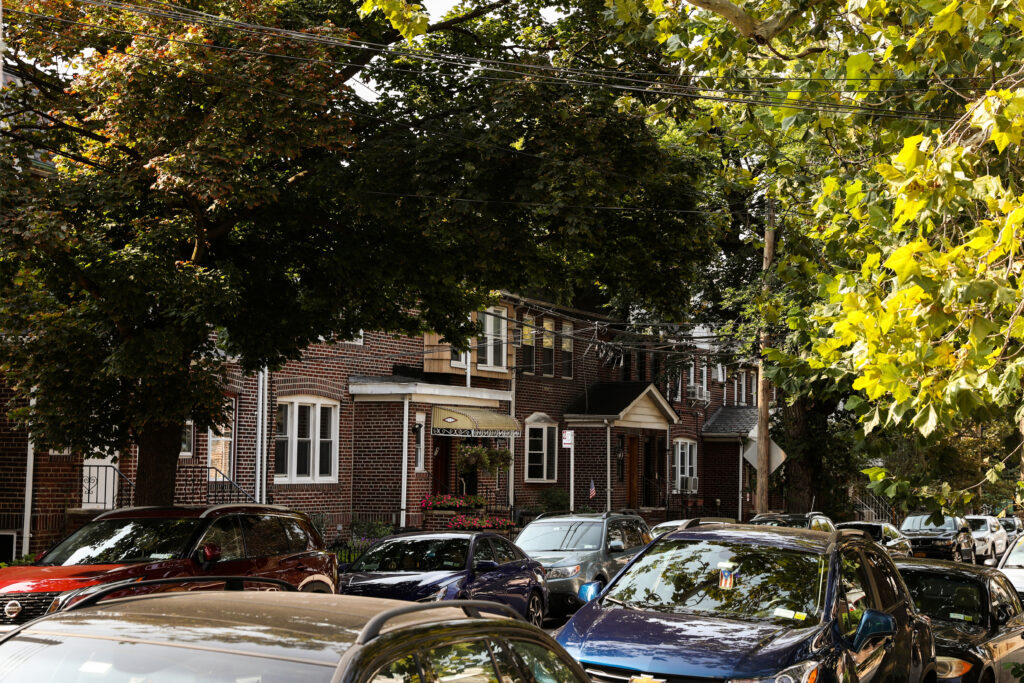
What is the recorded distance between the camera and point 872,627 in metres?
7.32

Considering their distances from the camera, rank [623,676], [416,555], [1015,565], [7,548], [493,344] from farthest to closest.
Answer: [493,344] → [7,548] → [1015,565] → [416,555] → [623,676]

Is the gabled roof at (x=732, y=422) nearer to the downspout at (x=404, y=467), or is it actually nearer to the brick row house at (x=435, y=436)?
the brick row house at (x=435, y=436)

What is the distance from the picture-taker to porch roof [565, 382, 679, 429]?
1501 inches

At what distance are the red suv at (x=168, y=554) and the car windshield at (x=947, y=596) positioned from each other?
6813mm

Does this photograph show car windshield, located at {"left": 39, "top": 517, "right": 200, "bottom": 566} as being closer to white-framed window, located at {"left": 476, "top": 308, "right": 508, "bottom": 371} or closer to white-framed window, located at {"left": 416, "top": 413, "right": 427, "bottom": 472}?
white-framed window, located at {"left": 416, "top": 413, "right": 427, "bottom": 472}

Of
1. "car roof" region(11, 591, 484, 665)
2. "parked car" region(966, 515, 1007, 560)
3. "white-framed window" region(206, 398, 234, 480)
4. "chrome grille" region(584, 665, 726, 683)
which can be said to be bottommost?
"parked car" region(966, 515, 1007, 560)

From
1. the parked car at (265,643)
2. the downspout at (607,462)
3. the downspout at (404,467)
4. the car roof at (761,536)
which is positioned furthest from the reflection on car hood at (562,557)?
the downspout at (607,462)

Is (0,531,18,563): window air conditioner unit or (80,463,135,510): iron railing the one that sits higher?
(80,463,135,510): iron railing

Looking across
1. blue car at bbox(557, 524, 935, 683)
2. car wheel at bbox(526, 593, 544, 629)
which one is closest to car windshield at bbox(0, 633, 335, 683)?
blue car at bbox(557, 524, 935, 683)

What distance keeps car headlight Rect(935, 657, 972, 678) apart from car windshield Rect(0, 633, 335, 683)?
7401 mm

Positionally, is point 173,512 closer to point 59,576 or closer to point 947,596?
point 59,576

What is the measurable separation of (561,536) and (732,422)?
31.6 meters

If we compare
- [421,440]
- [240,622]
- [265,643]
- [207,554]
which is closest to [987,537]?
[421,440]

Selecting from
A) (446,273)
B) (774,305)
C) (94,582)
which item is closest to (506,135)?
(446,273)
